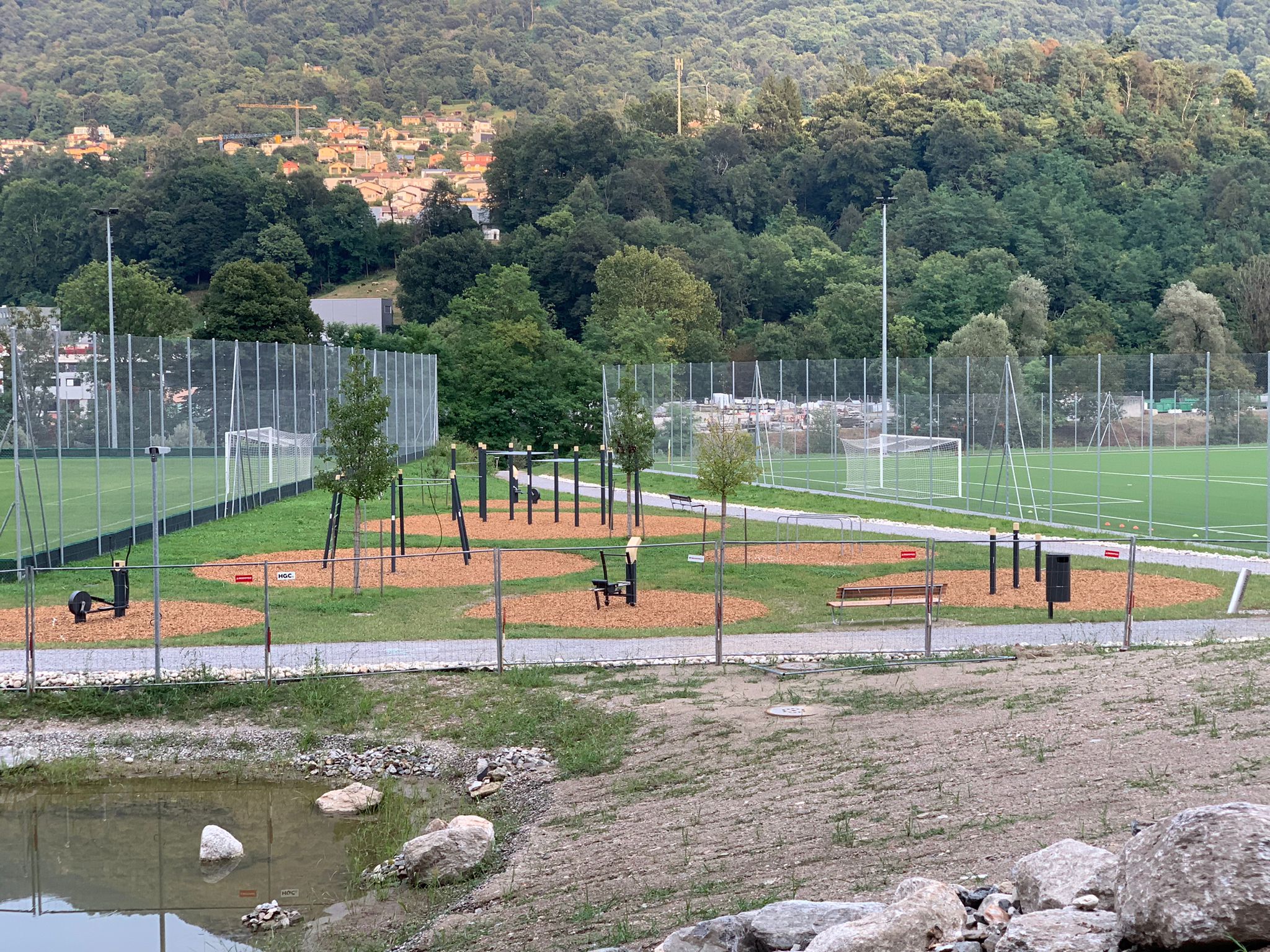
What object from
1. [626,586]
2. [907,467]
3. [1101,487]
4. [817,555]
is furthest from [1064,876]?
[907,467]

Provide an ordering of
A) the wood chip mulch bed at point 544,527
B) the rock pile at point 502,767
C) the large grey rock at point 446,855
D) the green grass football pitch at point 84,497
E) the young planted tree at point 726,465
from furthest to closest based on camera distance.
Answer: the wood chip mulch bed at point 544,527
the young planted tree at point 726,465
the green grass football pitch at point 84,497
the rock pile at point 502,767
the large grey rock at point 446,855

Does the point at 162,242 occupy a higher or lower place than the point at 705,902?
higher

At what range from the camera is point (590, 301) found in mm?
100938

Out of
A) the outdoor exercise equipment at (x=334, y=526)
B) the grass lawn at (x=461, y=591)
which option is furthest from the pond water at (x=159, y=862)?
the outdoor exercise equipment at (x=334, y=526)

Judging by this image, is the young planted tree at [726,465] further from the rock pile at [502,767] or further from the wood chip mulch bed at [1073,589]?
the rock pile at [502,767]

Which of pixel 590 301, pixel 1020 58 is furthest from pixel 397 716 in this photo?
pixel 1020 58

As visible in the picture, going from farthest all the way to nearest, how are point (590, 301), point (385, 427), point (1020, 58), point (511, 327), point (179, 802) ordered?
point (1020, 58) → point (590, 301) → point (511, 327) → point (385, 427) → point (179, 802)

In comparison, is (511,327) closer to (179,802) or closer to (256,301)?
(256,301)

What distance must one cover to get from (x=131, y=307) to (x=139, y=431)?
53974 millimetres

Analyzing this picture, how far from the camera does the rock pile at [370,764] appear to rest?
43.1 ft

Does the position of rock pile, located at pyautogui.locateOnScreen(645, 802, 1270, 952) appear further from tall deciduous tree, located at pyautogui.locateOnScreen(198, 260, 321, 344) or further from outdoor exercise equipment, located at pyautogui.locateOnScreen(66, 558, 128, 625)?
tall deciduous tree, located at pyautogui.locateOnScreen(198, 260, 321, 344)

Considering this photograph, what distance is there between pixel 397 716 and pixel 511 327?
57.3 meters

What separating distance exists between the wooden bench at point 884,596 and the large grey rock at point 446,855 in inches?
345

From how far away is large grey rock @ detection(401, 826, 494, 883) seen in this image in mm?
10359
